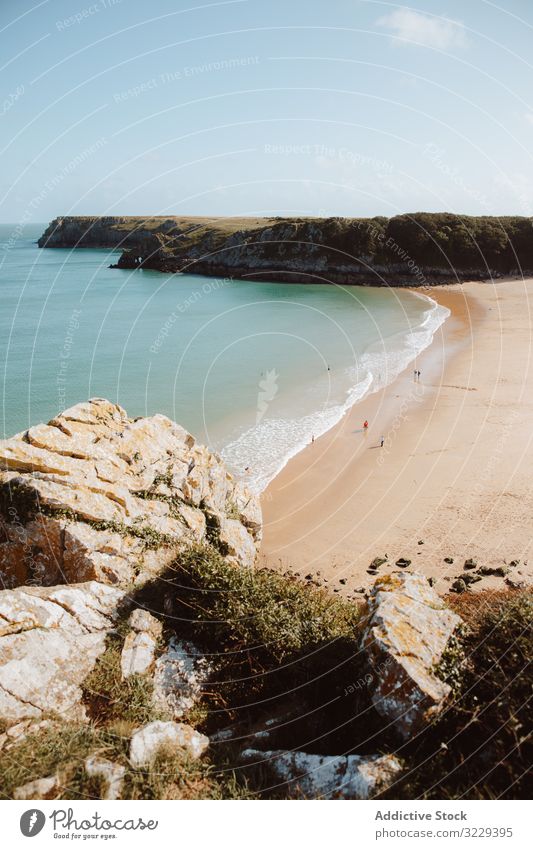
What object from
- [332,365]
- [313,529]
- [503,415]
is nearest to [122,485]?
[313,529]

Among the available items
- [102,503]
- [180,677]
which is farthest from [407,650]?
[102,503]

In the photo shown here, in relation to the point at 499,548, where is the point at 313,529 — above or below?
below

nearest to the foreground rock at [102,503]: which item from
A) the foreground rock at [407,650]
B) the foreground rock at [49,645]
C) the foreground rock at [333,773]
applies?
the foreground rock at [49,645]

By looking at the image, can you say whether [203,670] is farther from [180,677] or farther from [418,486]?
[418,486]

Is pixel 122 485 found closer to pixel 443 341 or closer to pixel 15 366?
pixel 15 366

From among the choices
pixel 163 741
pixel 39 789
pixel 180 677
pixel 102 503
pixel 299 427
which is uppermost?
pixel 102 503

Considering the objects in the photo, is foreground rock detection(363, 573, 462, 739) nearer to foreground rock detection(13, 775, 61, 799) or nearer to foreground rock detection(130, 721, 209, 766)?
foreground rock detection(130, 721, 209, 766)

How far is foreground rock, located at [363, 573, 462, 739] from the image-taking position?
671 cm

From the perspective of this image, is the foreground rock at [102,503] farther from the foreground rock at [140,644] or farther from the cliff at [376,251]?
the cliff at [376,251]

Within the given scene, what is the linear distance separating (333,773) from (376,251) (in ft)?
351

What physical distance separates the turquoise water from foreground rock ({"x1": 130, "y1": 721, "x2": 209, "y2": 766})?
1215 centimetres

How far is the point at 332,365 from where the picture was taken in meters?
47.7

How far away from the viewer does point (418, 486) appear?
24.4 m
